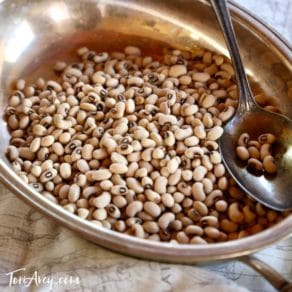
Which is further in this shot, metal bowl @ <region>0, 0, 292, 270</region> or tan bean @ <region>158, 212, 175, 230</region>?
metal bowl @ <region>0, 0, 292, 270</region>

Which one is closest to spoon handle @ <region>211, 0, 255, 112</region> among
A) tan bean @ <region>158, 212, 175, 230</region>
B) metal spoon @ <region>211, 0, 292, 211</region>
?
metal spoon @ <region>211, 0, 292, 211</region>

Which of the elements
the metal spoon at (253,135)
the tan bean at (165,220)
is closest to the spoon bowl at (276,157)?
the metal spoon at (253,135)

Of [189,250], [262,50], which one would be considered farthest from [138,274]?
[262,50]

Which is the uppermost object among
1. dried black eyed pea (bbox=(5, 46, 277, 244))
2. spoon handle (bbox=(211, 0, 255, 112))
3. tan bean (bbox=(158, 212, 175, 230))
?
spoon handle (bbox=(211, 0, 255, 112))

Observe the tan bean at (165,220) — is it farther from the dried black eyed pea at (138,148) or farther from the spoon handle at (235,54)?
the spoon handle at (235,54)

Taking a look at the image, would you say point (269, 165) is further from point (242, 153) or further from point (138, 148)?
point (138, 148)

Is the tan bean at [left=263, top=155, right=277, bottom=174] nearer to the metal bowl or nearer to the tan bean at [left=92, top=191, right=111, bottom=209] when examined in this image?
the metal bowl

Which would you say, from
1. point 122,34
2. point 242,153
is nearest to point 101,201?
point 242,153
